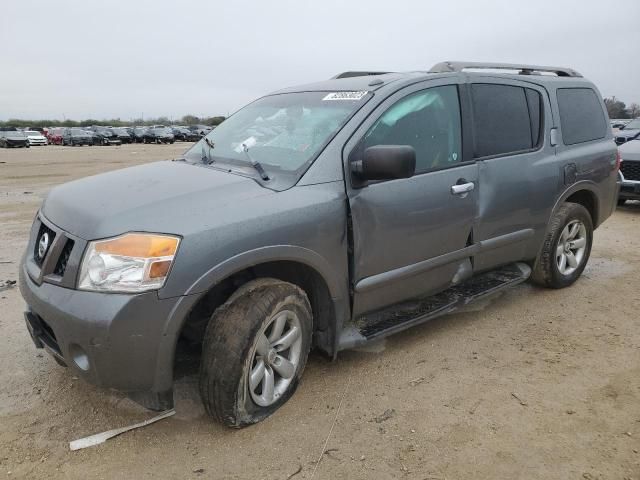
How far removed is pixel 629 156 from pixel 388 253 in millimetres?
7700

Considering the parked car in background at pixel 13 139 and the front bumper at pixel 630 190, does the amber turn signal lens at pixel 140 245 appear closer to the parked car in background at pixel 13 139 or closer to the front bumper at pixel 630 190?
the front bumper at pixel 630 190

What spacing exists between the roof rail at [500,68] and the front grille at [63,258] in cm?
259

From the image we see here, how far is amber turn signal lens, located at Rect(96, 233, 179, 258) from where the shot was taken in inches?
90.6

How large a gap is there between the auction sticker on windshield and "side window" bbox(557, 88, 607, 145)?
2.12m

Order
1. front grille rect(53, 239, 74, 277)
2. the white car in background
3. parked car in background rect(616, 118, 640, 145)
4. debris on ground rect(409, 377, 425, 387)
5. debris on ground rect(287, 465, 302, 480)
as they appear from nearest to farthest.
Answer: debris on ground rect(287, 465, 302, 480) → front grille rect(53, 239, 74, 277) → debris on ground rect(409, 377, 425, 387) → parked car in background rect(616, 118, 640, 145) → the white car in background

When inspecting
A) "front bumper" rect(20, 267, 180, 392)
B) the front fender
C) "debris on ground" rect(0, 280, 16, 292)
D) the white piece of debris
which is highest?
the front fender

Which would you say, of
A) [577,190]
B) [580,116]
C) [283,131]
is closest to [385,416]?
[283,131]

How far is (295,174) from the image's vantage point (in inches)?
114

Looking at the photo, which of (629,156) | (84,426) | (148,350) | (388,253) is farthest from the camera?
(629,156)

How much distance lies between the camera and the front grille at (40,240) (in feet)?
8.77

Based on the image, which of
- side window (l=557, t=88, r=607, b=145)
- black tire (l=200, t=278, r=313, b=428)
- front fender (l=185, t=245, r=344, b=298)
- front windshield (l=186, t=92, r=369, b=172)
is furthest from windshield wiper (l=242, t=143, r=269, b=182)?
side window (l=557, t=88, r=607, b=145)

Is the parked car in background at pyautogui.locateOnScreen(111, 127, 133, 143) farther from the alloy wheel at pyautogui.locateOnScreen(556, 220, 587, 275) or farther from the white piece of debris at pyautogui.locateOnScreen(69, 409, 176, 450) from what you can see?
the white piece of debris at pyautogui.locateOnScreen(69, 409, 176, 450)

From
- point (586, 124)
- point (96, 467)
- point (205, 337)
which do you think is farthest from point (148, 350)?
point (586, 124)

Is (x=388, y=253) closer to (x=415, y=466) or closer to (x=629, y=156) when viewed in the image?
(x=415, y=466)
